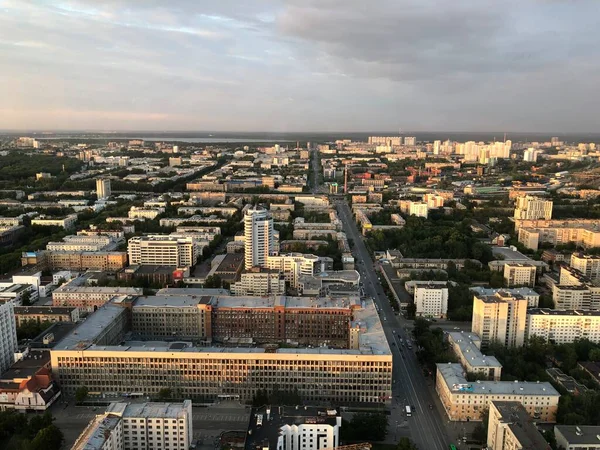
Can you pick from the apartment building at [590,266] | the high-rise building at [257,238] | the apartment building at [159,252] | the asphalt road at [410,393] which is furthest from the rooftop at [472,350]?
the apartment building at [159,252]

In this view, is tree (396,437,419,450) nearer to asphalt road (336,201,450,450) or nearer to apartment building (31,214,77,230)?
asphalt road (336,201,450,450)

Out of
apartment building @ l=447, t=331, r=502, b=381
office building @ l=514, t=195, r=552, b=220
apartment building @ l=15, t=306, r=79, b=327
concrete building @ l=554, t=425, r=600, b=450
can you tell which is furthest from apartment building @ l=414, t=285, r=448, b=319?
office building @ l=514, t=195, r=552, b=220

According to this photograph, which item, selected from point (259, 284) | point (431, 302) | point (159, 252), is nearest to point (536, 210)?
point (431, 302)

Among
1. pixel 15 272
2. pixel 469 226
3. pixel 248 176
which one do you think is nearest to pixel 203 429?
pixel 15 272

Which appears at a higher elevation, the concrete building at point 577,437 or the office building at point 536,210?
the office building at point 536,210

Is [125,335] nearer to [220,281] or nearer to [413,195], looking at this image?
[220,281]

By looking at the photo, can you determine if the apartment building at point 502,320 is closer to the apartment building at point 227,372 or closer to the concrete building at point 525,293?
the concrete building at point 525,293

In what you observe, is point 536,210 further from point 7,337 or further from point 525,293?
point 7,337
